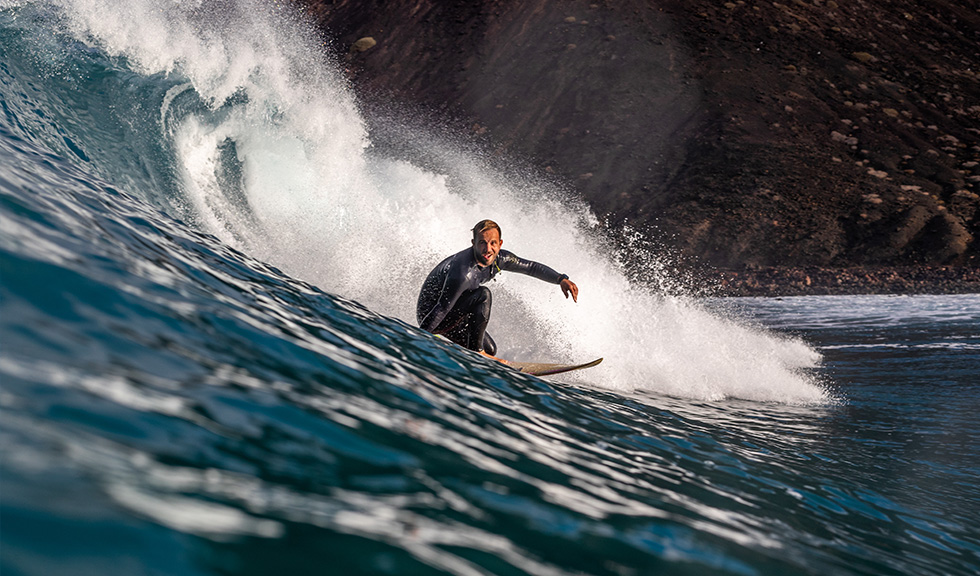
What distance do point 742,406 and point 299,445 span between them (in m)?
4.93

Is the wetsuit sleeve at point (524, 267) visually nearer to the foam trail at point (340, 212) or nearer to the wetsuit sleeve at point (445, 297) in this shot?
the wetsuit sleeve at point (445, 297)

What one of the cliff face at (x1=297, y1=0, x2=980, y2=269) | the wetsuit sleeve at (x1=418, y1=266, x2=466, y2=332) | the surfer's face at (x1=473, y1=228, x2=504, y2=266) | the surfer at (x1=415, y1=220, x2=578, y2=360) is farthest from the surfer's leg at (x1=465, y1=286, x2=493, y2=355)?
the cliff face at (x1=297, y1=0, x2=980, y2=269)

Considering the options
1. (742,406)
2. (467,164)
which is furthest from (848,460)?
(467,164)

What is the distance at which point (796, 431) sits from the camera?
452 cm

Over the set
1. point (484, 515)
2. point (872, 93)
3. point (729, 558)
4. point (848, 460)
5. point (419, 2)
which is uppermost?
point (872, 93)

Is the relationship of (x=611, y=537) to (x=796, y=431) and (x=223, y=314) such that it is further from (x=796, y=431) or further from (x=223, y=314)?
(x=796, y=431)

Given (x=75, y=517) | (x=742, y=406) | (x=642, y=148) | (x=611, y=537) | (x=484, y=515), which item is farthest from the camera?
(x=642, y=148)

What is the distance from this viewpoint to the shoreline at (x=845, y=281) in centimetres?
1466

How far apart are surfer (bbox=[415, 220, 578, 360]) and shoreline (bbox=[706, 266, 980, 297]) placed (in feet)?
42.1

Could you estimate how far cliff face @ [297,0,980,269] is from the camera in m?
15.7

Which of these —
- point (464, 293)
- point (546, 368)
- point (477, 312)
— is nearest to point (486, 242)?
point (464, 293)

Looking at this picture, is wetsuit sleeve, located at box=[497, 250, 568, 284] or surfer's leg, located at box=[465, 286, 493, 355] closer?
surfer's leg, located at box=[465, 286, 493, 355]

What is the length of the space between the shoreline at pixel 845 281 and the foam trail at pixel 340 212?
7179 mm

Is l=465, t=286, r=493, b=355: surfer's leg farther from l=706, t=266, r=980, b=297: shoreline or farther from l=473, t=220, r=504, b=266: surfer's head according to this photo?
l=706, t=266, r=980, b=297: shoreline
